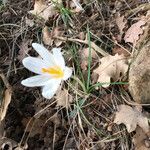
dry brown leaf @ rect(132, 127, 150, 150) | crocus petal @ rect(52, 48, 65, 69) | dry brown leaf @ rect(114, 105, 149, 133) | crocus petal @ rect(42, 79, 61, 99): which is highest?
crocus petal @ rect(52, 48, 65, 69)

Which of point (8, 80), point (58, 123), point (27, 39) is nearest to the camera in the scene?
point (58, 123)

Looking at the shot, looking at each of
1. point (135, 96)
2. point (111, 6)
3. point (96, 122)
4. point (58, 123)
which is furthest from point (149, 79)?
point (111, 6)

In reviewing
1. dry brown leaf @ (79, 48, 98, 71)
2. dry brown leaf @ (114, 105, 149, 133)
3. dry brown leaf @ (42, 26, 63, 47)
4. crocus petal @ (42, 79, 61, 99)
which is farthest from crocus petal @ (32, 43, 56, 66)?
dry brown leaf @ (114, 105, 149, 133)

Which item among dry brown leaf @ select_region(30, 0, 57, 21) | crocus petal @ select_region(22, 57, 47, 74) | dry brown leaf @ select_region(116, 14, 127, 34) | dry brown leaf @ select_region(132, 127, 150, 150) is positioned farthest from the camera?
dry brown leaf @ select_region(30, 0, 57, 21)

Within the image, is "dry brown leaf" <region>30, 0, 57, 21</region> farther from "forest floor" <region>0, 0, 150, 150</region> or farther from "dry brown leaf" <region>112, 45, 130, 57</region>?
"dry brown leaf" <region>112, 45, 130, 57</region>

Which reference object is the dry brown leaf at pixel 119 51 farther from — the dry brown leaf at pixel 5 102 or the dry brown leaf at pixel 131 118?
the dry brown leaf at pixel 5 102

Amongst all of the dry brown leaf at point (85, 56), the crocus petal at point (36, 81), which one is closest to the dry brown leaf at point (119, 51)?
the dry brown leaf at point (85, 56)

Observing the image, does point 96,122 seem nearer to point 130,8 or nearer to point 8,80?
point 8,80
